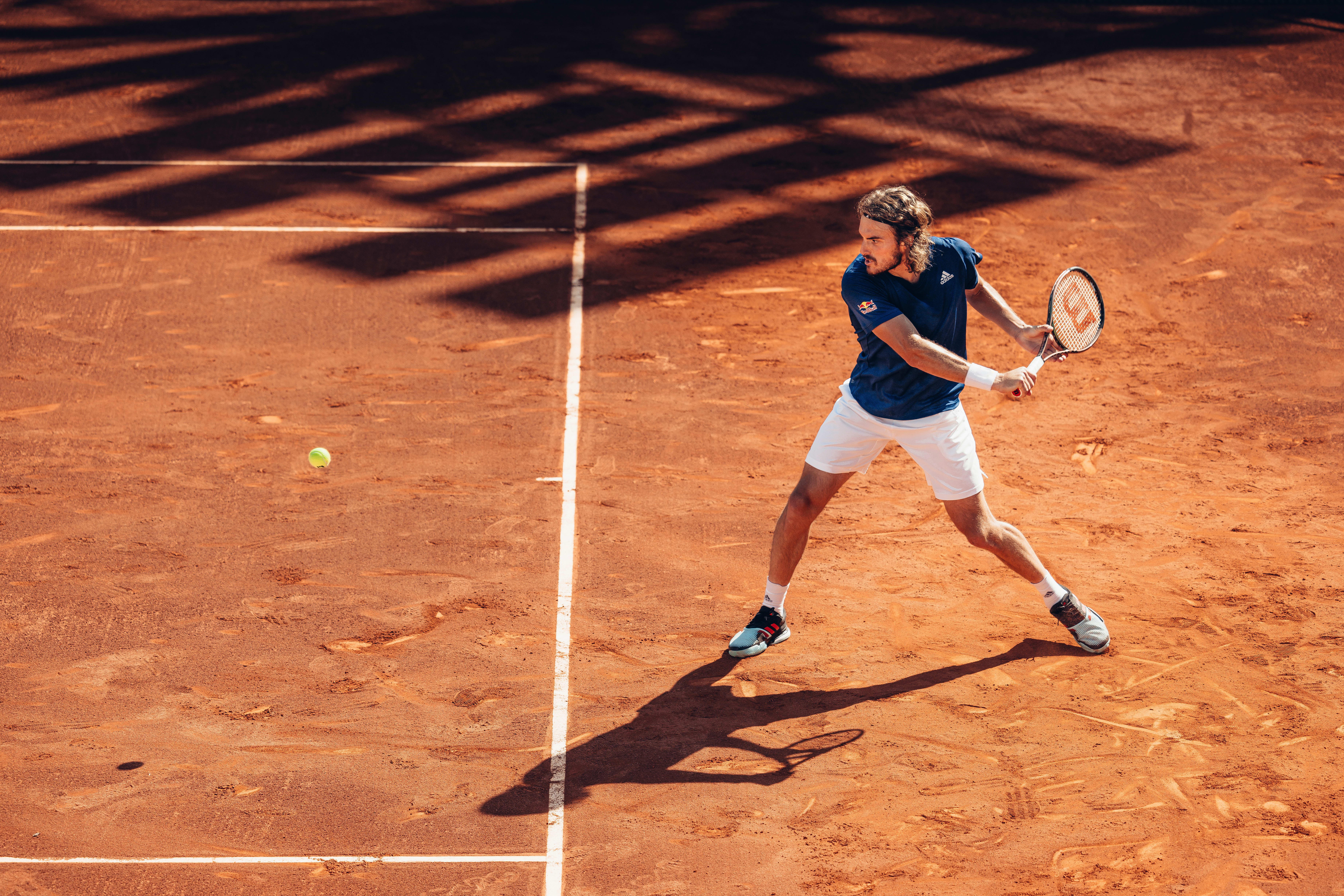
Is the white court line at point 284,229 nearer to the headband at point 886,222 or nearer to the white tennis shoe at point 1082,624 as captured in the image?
the headband at point 886,222

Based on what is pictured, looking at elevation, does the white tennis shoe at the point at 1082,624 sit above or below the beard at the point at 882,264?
below

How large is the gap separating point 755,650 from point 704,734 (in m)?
0.61

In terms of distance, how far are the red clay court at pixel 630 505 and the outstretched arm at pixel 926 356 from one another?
4.72 feet

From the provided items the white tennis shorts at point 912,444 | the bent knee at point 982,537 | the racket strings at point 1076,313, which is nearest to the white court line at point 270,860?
the white tennis shorts at point 912,444

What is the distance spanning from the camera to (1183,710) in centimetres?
541

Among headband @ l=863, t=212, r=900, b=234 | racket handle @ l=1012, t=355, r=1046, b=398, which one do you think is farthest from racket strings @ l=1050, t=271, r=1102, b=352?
headband @ l=863, t=212, r=900, b=234

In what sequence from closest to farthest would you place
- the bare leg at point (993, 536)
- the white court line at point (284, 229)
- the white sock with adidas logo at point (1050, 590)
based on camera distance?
the bare leg at point (993, 536) < the white sock with adidas logo at point (1050, 590) < the white court line at point (284, 229)

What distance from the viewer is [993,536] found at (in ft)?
18.2

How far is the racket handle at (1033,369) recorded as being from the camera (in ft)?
16.5

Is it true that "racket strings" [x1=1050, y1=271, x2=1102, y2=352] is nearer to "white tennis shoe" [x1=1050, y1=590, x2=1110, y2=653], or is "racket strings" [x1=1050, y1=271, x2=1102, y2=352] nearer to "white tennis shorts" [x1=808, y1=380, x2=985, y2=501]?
"white tennis shorts" [x1=808, y1=380, x2=985, y2=501]

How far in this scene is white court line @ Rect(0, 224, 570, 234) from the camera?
10.4 m

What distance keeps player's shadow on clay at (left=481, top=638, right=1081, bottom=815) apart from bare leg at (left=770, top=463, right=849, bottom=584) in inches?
19.4

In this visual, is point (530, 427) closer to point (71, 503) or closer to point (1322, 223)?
point (71, 503)

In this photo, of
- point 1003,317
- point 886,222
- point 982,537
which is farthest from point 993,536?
point 886,222
